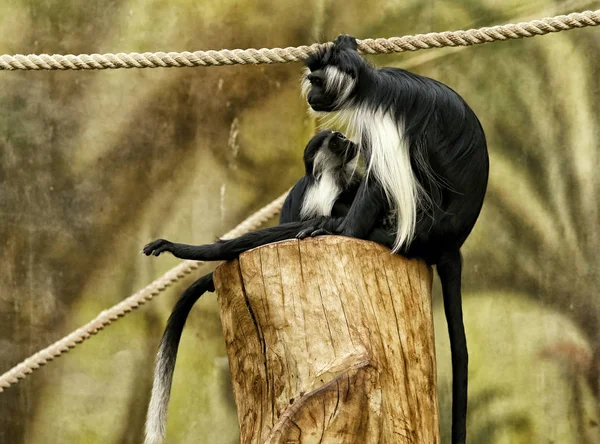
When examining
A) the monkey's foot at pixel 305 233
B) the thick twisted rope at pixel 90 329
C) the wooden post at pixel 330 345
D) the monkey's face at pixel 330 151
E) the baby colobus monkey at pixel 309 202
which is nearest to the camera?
the wooden post at pixel 330 345

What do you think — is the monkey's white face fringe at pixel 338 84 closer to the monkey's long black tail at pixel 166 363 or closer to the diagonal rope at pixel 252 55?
the diagonal rope at pixel 252 55

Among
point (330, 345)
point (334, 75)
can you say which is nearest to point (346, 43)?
point (334, 75)

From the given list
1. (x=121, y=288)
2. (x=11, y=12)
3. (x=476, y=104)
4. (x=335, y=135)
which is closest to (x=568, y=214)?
(x=476, y=104)

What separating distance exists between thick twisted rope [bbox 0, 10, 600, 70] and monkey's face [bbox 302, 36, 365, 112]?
0.18 feet

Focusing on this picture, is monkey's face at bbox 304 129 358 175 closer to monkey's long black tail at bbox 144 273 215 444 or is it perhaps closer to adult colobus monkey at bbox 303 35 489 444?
adult colobus monkey at bbox 303 35 489 444

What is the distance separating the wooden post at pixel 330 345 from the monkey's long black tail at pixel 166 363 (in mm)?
326

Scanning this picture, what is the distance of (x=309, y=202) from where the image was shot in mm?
2406

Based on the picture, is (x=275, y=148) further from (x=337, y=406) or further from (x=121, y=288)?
(x=337, y=406)

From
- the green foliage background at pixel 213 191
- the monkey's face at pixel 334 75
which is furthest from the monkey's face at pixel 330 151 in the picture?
the green foliage background at pixel 213 191

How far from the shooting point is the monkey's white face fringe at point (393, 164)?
208 cm

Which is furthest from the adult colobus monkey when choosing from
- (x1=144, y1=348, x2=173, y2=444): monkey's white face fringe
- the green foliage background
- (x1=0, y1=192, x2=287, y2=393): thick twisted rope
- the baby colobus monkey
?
the green foliage background

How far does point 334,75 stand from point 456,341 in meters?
0.70

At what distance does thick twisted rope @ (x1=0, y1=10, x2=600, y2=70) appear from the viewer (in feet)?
7.47

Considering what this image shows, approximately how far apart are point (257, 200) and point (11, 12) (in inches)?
51.7
